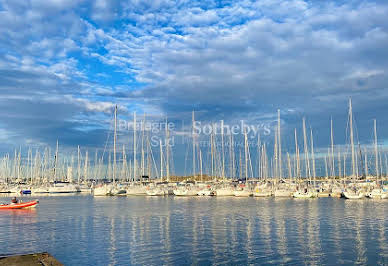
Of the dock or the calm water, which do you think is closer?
the dock

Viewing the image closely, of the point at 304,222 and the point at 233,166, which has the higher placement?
the point at 233,166

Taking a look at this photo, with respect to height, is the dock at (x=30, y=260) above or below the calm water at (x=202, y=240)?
above

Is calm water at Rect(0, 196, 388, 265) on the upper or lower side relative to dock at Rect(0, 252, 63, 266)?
lower

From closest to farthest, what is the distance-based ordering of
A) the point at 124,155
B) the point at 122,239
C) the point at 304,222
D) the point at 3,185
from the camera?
1. the point at 122,239
2. the point at 304,222
3. the point at 124,155
4. the point at 3,185

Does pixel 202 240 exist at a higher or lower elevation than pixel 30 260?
lower

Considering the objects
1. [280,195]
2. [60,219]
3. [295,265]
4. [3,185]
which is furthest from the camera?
[3,185]

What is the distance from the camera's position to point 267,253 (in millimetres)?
24859

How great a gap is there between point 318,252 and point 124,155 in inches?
3477

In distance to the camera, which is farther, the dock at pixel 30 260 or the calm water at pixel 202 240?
the calm water at pixel 202 240

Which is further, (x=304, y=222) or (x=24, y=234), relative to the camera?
(x=304, y=222)

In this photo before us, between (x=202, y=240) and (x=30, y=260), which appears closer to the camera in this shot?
(x=30, y=260)

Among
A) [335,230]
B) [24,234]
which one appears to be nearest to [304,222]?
[335,230]

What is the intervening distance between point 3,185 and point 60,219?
103m

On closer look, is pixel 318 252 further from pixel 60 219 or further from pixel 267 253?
pixel 60 219
